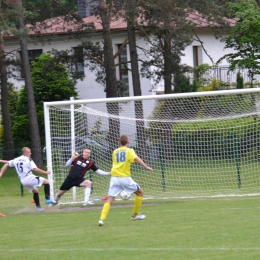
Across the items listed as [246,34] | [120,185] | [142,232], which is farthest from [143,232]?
[246,34]

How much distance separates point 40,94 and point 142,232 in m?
29.0

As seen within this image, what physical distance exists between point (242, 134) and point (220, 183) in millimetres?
1700

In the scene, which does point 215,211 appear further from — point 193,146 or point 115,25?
point 115,25

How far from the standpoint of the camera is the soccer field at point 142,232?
31.9ft

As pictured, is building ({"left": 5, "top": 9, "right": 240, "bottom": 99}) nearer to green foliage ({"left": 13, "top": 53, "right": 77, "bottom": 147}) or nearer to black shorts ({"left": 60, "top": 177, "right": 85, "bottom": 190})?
green foliage ({"left": 13, "top": 53, "right": 77, "bottom": 147})

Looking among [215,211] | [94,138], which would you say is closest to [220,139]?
[94,138]

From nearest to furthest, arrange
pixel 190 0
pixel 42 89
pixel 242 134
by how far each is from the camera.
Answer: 1. pixel 242 134
2. pixel 190 0
3. pixel 42 89

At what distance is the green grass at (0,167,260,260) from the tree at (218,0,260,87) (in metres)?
14.5

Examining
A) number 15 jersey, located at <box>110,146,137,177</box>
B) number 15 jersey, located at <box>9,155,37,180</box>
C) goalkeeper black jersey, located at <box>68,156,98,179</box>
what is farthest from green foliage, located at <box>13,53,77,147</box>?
number 15 jersey, located at <box>110,146,137,177</box>

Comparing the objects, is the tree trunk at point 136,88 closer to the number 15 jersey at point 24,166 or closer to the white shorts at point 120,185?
the number 15 jersey at point 24,166

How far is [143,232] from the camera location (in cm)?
1172

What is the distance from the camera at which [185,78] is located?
35.5m

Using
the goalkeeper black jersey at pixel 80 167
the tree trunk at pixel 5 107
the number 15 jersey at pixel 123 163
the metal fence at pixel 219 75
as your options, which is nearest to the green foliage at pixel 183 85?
the metal fence at pixel 219 75

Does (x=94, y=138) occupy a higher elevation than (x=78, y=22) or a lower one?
lower
